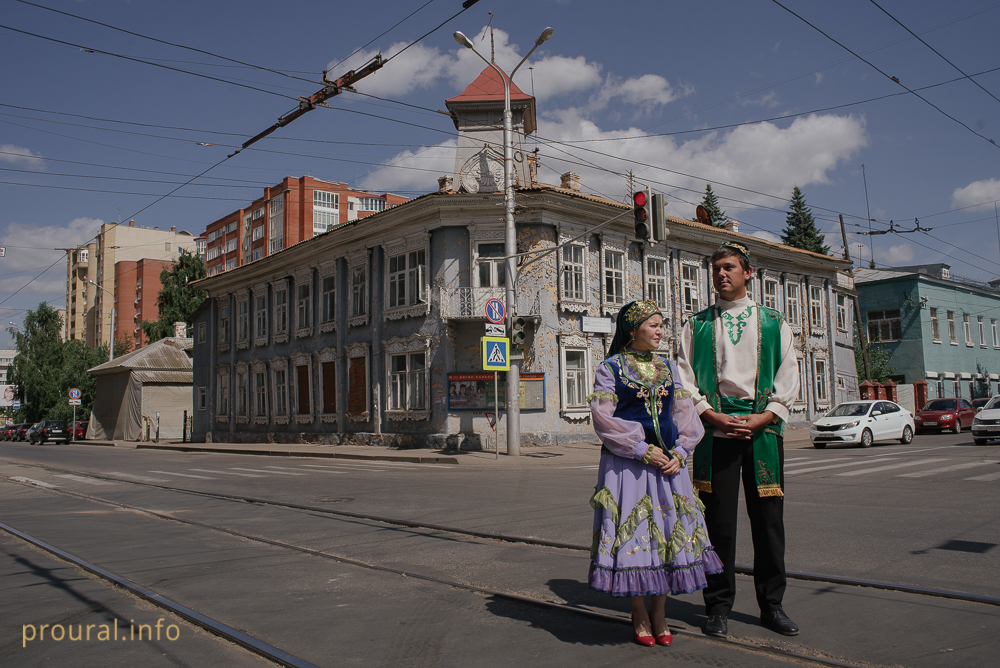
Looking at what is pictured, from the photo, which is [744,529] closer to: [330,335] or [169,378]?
[330,335]

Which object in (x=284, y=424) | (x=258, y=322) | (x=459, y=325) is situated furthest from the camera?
(x=258, y=322)

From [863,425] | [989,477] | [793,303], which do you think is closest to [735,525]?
[989,477]

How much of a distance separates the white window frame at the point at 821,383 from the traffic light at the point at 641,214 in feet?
73.9

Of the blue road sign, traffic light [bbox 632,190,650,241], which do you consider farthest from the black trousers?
the blue road sign

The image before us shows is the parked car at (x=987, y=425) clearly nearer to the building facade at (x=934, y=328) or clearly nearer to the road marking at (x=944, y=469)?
the road marking at (x=944, y=469)

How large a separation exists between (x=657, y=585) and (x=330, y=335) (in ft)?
86.2

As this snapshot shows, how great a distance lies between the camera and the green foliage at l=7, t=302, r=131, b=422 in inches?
2414

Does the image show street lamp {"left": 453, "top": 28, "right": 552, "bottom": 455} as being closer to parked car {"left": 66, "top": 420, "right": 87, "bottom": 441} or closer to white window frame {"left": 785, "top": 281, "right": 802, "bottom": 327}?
white window frame {"left": 785, "top": 281, "right": 802, "bottom": 327}

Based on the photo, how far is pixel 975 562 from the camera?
221 inches

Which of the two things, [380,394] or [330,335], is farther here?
[330,335]

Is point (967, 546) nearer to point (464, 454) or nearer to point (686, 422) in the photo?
point (686, 422)

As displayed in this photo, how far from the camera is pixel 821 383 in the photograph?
34781 millimetres

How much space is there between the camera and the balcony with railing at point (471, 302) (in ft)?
76.3

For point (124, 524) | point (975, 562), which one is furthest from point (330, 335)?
point (975, 562)
